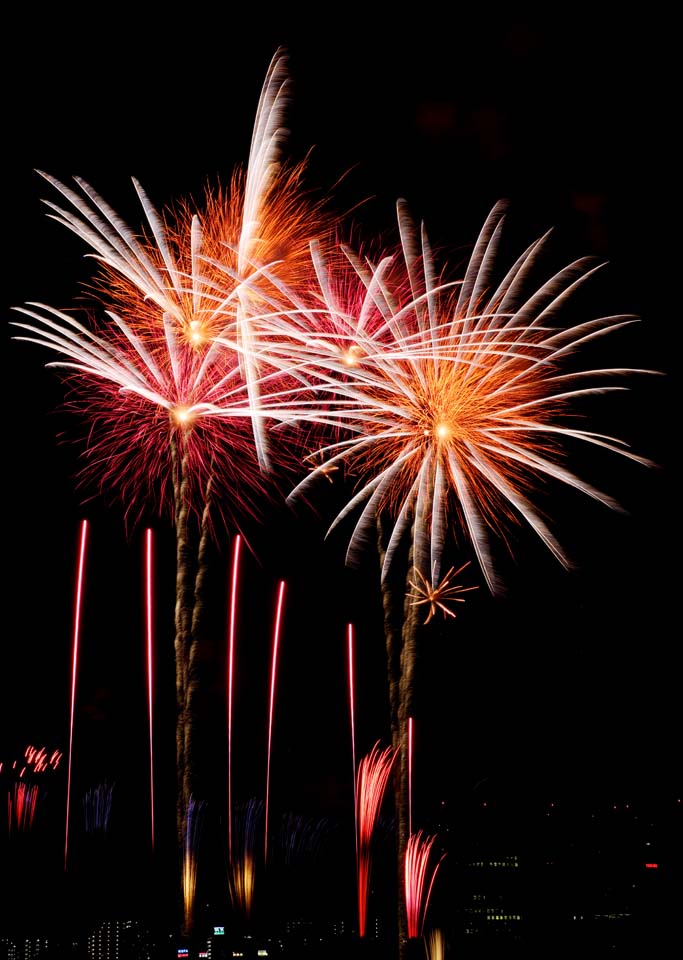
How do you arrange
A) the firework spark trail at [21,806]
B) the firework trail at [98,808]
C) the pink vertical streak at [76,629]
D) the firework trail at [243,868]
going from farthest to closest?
the firework trail at [98,808], the firework spark trail at [21,806], the firework trail at [243,868], the pink vertical streak at [76,629]

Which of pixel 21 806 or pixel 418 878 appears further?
pixel 21 806

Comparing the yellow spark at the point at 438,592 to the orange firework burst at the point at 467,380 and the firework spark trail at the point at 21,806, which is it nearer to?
the orange firework burst at the point at 467,380

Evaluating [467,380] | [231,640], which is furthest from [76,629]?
[467,380]

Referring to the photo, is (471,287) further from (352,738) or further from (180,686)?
(180,686)

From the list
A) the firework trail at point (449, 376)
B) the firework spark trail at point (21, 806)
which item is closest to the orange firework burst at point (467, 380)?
the firework trail at point (449, 376)

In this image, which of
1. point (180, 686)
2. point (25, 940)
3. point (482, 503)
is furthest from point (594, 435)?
point (25, 940)

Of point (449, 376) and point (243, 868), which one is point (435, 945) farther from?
point (449, 376)
